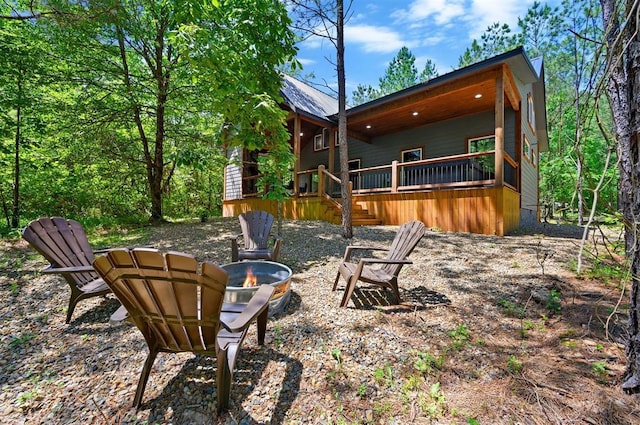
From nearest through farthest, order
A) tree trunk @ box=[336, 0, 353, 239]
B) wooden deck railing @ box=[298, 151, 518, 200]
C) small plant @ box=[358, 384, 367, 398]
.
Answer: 1. small plant @ box=[358, 384, 367, 398]
2. tree trunk @ box=[336, 0, 353, 239]
3. wooden deck railing @ box=[298, 151, 518, 200]

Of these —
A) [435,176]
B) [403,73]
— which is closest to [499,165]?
→ [435,176]

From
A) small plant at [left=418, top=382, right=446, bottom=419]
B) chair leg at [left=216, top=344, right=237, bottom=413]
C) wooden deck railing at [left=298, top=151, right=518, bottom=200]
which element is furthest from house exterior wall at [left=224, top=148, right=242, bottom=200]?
small plant at [left=418, top=382, right=446, bottom=419]

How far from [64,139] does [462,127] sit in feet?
43.9

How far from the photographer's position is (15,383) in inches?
76.7

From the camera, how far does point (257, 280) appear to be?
334cm

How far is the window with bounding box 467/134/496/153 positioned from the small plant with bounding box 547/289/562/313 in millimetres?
7941

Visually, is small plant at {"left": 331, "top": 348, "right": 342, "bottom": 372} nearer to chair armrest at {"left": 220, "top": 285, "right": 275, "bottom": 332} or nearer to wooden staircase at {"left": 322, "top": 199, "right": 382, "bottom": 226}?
chair armrest at {"left": 220, "top": 285, "right": 275, "bottom": 332}

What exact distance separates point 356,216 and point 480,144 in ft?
18.0

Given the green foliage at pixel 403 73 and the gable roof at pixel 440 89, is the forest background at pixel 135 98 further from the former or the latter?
the green foliage at pixel 403 73

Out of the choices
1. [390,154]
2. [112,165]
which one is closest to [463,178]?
[390,154]

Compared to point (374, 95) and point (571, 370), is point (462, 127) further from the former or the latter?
point (374, 95)

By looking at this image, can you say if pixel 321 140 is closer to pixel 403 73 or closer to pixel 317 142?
pixel 317 142

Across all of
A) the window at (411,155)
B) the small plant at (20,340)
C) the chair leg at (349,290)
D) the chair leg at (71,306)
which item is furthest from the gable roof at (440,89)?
the small plant at (20,340)

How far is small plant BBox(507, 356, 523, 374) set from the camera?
2005mm
